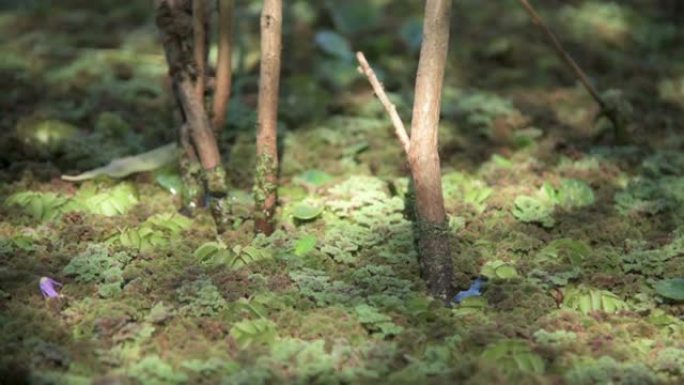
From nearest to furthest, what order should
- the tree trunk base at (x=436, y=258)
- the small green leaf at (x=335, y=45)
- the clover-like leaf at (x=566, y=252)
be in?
the tree trunk base at (x=436, y=258) < the clover-like leaf at (x=566, y=252) < the small green leaf at (x=335, y=45)

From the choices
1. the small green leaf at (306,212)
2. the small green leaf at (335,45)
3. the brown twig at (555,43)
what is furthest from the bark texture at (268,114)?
the small green leaf at (335,45)

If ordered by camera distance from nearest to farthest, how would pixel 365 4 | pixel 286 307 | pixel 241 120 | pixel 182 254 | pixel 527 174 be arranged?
pixel 286 307
pixel 182 254
pixel 527 174
pixel 241 120
pixel 365 4

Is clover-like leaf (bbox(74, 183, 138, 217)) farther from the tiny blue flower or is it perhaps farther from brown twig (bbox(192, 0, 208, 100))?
the tiny blue flower

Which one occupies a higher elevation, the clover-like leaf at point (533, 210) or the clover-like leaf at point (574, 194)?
the clover-like leaf at point (574, 194)

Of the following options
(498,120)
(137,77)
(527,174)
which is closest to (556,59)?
(498,120)

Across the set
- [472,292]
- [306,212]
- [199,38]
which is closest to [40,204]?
[199,38]

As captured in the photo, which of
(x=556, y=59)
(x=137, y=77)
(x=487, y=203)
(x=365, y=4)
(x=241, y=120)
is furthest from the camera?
(x=365, y=4)

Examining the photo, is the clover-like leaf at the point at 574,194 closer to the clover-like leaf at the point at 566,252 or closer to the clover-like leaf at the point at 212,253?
the clover-like leaf at the point at 566,252

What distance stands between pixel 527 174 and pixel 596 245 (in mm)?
838

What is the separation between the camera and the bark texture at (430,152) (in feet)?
13.8

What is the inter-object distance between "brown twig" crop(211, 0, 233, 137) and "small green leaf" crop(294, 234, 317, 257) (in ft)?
2.98

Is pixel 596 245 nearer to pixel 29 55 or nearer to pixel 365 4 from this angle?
pixel 365 4

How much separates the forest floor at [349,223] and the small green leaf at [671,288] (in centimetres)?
1

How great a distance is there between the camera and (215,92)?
5086mm
